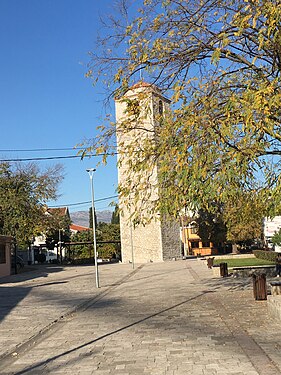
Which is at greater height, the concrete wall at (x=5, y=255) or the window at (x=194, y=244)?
the concrete wall at (x=5, y=255)

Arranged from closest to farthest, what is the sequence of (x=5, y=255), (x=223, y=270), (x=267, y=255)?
(x=223, y=270)
(x=5, y=255)
(x=267, y=255)

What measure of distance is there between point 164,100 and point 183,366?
540 cm

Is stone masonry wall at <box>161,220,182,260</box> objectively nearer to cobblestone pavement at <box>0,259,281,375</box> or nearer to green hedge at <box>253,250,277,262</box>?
green hedge at <box>253,250,277,262</box>

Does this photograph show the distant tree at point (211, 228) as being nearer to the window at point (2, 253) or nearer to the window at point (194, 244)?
the window at point (194, 244)

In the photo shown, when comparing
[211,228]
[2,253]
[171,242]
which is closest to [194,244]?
[211,228]

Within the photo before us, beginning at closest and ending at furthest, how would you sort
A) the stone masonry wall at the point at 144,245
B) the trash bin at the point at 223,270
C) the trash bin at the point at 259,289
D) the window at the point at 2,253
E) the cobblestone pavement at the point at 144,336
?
the cobblestone pavement at the point at 144,336, the trash bin at the point at 259,289, the trash bin at the point at 223,270, the window at the point at 2,253, the stone masonry wall at the point at 144,245

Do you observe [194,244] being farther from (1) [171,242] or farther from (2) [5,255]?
(2) [5,255]

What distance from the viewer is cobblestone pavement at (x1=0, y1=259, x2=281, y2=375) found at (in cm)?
629


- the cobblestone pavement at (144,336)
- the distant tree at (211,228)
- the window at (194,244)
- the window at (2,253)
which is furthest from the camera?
the window at (194,244)

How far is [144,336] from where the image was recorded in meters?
8.43

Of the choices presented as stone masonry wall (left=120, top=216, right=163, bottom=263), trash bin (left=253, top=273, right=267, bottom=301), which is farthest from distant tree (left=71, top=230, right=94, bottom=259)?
trash bin (left=253, top=273, right=267, bottom=301)

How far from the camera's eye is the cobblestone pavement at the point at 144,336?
6.29 meters

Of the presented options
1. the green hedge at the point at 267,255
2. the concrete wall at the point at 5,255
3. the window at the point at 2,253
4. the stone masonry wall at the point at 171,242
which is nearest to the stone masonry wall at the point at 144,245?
the stone masonry wall at the point at 171,242

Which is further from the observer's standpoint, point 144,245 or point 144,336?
point 144,245
